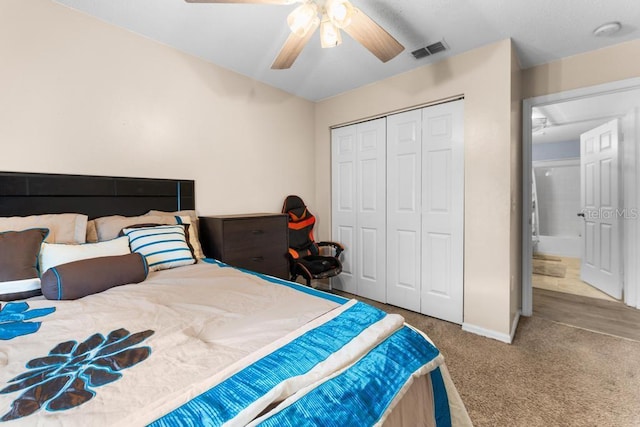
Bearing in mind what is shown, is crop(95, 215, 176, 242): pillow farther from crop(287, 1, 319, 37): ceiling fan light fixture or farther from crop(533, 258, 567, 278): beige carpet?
crop(533, 258, 567, 278): beige carpet

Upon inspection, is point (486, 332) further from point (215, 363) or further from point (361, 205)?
point (215, 363)

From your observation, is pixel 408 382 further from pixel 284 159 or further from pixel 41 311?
pixel 284 159

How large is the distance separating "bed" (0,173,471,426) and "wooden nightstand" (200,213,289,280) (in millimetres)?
781

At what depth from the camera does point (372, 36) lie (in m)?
1.62

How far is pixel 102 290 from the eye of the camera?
1.38m

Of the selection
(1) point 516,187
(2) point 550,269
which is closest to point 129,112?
(1) point 516,187

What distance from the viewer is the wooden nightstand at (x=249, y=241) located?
7.74ft

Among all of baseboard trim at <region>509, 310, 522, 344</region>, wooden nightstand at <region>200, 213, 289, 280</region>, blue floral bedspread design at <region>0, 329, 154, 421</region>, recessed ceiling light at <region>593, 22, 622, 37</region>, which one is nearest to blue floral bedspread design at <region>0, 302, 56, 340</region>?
blue floral bedspread design at <region>0, 329, 154, 421</region>

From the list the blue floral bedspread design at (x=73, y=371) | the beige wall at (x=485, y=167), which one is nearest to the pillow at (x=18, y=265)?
the blue floral bedspread design at (x=73, y=371)

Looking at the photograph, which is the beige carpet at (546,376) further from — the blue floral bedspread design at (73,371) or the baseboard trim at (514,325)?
the blue floral bedspread design at (73,371)

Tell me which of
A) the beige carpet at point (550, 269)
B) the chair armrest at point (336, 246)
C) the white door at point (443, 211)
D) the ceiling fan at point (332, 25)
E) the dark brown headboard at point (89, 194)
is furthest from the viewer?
the beige carpet at point (550, 269)

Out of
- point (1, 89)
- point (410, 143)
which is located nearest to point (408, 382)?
point (410, 143)

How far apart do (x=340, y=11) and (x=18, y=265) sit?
1992mm

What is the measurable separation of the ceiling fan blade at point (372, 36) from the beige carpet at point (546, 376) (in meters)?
2.16
